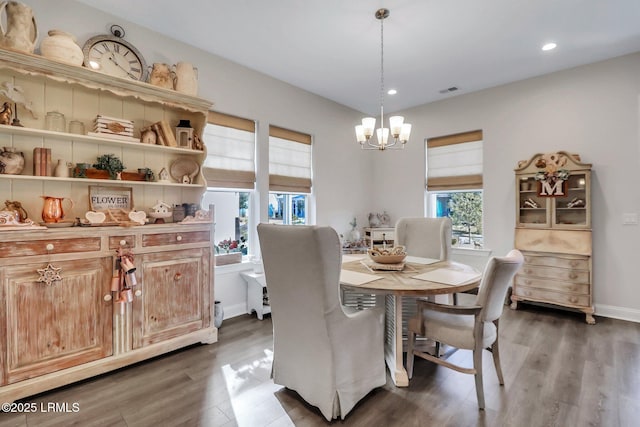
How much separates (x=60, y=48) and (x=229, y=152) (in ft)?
5.37

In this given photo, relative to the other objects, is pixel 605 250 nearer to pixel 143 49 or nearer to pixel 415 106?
pixel 415 106

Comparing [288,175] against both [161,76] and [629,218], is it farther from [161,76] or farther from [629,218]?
[629,218]

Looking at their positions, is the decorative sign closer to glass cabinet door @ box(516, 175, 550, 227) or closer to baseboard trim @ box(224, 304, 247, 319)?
baseboard trim @ box(224, 304, 247, 319)

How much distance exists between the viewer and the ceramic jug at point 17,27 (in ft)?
6.77

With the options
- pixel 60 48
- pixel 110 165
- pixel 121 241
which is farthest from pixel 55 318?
pixel 60 48

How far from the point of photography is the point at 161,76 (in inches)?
108

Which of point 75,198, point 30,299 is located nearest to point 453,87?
point 75,198

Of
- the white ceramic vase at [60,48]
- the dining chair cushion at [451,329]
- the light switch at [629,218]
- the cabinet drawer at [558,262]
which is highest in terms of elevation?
the white ceramic vase at [60,48]

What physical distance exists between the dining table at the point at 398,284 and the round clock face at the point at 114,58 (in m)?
2.51

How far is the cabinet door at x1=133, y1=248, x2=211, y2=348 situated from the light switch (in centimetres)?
446

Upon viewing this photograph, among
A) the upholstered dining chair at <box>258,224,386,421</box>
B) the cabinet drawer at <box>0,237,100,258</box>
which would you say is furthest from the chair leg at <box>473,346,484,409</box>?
the cabinet drawer at <box>0,237,100,258</box>

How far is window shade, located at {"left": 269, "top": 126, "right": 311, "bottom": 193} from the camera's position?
405 centimetres

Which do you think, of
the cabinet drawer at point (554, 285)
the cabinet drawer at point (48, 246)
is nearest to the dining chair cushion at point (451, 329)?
the cabinet drawer at point (554, 285)

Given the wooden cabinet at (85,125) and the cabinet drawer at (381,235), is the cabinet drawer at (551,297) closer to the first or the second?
the cabinet drawer at (381,235)
